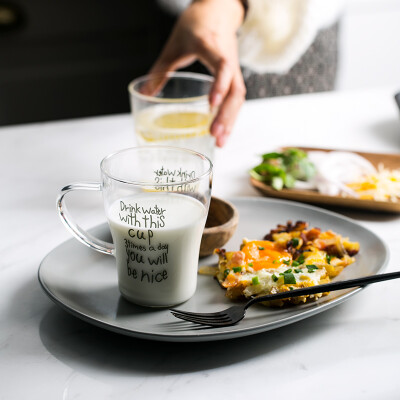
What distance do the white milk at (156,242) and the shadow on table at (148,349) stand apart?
73 mm

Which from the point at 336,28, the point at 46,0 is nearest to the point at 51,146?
the point at 336,28

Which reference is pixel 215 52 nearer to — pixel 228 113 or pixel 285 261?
pixel 228 113

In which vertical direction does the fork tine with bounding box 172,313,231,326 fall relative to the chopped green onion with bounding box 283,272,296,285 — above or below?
below

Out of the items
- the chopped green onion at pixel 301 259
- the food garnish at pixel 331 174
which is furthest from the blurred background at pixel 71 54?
the chopped green onion at pixel 301 259

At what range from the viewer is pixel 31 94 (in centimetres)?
326

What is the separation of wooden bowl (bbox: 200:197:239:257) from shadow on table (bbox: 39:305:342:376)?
20cm

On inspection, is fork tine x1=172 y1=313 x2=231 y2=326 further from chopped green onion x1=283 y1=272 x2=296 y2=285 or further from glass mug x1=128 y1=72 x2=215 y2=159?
glass mug x1=128 y1=72 x2=215 y2=159

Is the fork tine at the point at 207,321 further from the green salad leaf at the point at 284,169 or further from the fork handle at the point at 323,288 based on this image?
the green salad leaf at the point at 284,169

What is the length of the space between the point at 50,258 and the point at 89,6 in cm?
247

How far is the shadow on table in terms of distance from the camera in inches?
29.9

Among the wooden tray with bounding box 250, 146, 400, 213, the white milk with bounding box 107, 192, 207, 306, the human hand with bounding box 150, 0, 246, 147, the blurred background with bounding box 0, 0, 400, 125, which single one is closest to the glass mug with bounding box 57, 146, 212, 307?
the white milk with bounding box 107, 192, 207, 306

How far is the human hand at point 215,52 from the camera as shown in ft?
4.60

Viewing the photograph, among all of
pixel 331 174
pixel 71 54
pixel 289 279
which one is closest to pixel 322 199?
pixel 331 174

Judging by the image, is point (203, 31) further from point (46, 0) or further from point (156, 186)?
point (46, 0)
